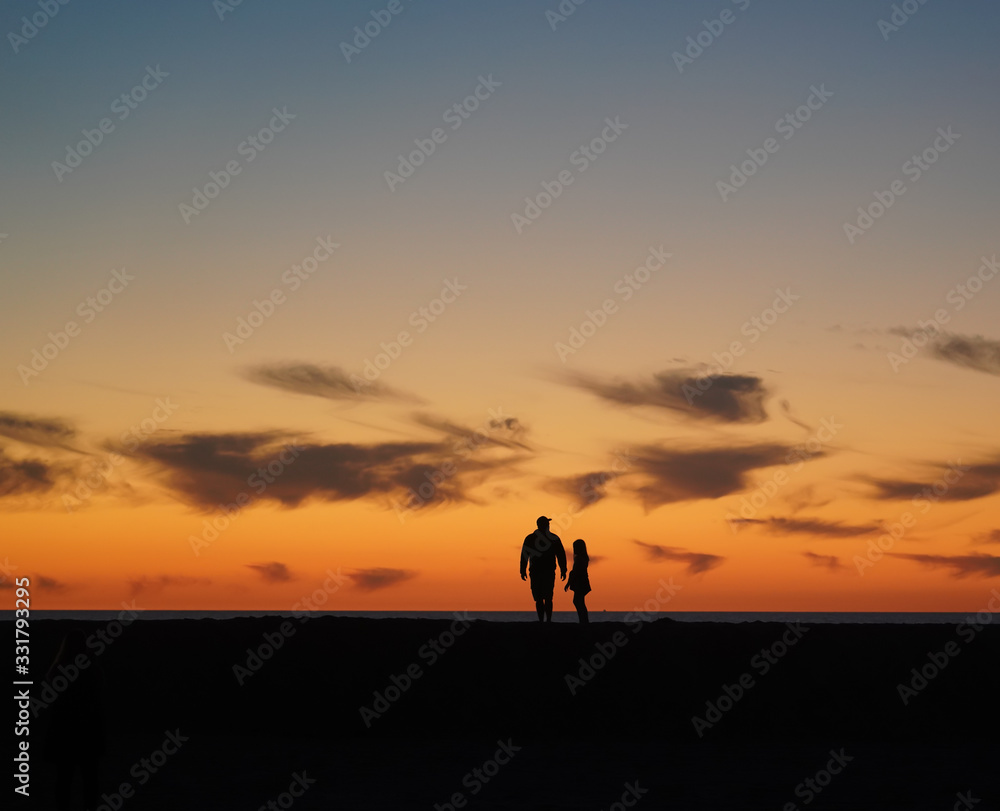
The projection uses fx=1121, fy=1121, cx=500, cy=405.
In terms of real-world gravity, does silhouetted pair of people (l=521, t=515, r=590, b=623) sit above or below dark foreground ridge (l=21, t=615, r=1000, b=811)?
above

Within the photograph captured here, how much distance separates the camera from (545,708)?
21.5 meters

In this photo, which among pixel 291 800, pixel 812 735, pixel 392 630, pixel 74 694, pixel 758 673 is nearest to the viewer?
pixel 74 694

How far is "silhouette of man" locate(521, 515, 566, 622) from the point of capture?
24.7 metres

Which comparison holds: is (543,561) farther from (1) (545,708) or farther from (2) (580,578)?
(1) (545,708)

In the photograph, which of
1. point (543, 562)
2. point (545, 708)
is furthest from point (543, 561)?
point (545, 708)

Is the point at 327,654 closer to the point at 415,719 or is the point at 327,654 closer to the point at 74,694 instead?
the point at 415,719

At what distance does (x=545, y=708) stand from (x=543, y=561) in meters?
4.13

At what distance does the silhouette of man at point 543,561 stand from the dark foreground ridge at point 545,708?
0.75 metres

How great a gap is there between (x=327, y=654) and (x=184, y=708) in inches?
122

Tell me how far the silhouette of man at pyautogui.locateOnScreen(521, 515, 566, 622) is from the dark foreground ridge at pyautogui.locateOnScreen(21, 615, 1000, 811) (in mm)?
754

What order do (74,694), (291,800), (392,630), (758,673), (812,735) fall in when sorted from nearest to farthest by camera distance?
(74,694) → (291,800) → (812,735) → (758,673) → (392,630)

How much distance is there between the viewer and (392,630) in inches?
973

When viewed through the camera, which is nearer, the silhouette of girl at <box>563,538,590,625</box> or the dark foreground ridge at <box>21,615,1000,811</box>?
the dark foreground ridge at <box>21,615,1000,811</box>

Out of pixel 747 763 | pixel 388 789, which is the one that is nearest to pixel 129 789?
pixel 388 789
